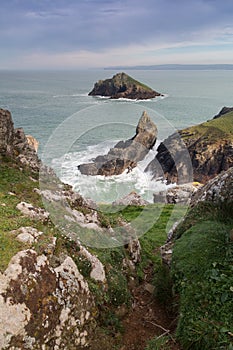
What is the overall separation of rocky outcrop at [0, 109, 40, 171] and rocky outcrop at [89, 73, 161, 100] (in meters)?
148

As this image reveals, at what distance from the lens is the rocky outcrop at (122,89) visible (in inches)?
6486

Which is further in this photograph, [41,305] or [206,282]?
[206,282]

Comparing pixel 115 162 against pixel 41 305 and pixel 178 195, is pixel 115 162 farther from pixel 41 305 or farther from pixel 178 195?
pixel 41 305

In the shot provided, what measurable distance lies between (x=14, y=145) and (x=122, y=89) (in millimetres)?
157544

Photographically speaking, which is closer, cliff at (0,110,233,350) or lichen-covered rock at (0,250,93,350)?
lichen-covered rock at (0,250,93,350)

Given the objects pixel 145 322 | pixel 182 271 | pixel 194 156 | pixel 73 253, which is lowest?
pixel 194 156

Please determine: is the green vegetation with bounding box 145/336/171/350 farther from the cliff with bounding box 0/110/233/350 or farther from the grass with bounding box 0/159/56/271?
the grass with bounding box 0/159/56/271

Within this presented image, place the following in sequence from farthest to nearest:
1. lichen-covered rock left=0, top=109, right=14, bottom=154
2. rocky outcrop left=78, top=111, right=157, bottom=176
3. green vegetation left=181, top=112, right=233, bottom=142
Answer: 1. green vegetation left=181, top=112, right=233, bottom=142
2. rocky outcrop left=78, top=111, right=157, bottom=176
3. lichen-covered rock left=0, top=109, right=14, bottom=154

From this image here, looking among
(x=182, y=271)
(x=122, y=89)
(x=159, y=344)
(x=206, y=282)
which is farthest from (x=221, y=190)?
(x=122, y=89)

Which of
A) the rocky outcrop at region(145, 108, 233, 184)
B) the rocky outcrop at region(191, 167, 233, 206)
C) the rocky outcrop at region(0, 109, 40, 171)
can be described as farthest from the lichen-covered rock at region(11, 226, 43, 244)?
the rocky outcrop at region(145, 108, 233, 184)

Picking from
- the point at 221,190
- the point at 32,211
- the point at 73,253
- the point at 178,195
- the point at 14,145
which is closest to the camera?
the point at 73,253

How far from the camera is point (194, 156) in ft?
244

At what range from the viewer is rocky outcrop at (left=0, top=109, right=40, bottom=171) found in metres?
16.3

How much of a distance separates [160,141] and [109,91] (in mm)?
105016
